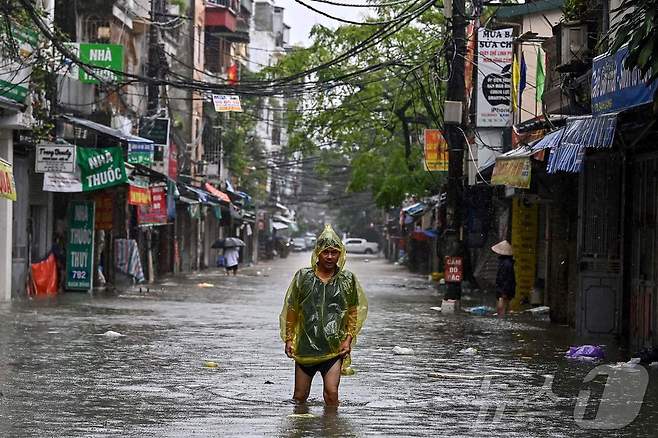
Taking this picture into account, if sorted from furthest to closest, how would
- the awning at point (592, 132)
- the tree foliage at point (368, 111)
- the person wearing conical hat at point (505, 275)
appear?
the tree foliage at point (368, 111) < the person wearing conical hat at point (505, 275) < the awning at point (592, 132)

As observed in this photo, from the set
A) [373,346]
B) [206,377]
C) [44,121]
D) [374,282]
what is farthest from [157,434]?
[374,282]

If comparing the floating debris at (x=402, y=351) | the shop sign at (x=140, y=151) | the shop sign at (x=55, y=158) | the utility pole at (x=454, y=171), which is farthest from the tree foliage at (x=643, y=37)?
the shop sign at (x=140, y=151)

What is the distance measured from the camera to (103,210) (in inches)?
1394

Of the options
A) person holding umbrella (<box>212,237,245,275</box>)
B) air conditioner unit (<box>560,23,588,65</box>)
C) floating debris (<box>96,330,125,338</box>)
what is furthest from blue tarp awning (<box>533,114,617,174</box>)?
person holding umbrella (<box>212,237,245,275</box>)

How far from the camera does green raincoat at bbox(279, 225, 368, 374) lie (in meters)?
11.7

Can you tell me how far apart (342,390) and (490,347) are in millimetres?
6528

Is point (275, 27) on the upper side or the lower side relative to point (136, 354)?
upper

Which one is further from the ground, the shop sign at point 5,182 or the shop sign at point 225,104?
the shop sign at point 225,104

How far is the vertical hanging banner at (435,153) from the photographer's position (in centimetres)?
3856

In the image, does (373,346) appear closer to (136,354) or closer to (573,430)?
(136,354)

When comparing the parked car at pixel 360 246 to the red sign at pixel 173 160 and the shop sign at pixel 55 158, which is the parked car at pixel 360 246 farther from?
the shop sign at pixel 55 158

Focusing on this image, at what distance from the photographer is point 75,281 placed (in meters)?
34.0

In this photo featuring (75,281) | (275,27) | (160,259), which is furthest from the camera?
(275,27)

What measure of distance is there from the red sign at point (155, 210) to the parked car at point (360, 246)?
68.4 metres
